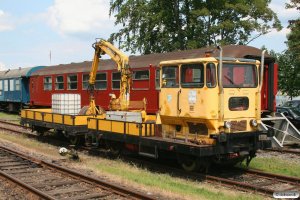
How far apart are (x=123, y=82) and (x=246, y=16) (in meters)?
21.9

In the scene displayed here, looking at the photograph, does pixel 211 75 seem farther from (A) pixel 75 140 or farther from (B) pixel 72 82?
(B) pixel 72 82

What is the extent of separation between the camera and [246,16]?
33469 mm

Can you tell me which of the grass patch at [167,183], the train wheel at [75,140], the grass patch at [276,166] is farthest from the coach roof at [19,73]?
the grass patch at [276,166]

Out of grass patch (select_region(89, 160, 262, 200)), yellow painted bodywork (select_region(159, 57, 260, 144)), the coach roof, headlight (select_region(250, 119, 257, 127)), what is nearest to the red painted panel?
the coach roof

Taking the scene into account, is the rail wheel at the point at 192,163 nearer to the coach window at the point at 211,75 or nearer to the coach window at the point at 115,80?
the coach window at the point at 211,75

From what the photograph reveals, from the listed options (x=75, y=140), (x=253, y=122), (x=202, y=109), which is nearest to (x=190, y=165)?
(x=202, y=109)

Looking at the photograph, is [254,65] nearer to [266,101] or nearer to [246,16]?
[266,101]

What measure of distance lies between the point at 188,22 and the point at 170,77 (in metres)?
24.5

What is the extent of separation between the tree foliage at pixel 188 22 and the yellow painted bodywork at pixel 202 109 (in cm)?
2153

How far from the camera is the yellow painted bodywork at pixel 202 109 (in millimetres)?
9352

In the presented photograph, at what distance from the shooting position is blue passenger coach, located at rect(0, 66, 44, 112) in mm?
28312

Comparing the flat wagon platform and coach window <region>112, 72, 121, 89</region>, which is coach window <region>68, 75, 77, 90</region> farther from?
the flat wagon platform

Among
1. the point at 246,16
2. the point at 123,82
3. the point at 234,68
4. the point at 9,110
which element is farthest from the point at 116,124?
the point at 246,16

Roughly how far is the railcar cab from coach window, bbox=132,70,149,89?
5.43 m
